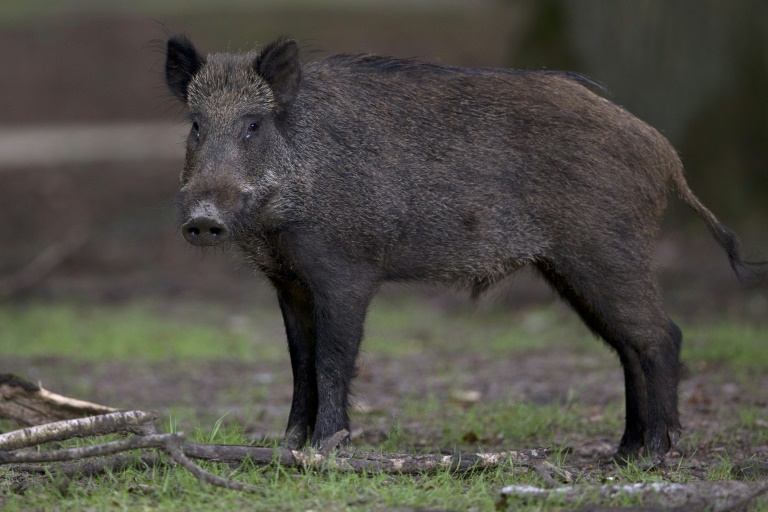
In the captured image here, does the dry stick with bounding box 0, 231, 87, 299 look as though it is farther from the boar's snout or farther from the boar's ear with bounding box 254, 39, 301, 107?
the boar's snout

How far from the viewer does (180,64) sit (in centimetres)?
588

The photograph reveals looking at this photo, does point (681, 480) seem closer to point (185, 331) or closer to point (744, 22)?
point (185, 331)

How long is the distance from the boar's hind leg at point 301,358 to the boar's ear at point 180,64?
1.13 metres

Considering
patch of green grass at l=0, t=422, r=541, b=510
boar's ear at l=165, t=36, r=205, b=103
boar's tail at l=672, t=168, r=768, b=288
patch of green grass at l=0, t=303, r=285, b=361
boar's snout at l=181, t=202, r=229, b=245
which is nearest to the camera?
patch of green grass at l=0, t=422, r=541, b=510

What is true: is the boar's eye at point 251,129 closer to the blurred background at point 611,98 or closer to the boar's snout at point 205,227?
the boar's snout at point 205,227

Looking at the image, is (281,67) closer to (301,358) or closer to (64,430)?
(301,358)

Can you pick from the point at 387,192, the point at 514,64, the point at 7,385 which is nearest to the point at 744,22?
the point at 514,64

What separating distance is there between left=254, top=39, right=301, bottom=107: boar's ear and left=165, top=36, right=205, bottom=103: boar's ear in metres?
0.37

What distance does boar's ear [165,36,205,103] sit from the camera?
5.81 metres

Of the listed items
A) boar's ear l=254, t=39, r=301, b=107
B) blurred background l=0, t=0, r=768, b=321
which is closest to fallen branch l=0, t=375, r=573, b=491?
blurred background l=0, t=0, r=768, b=321

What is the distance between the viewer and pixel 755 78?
11281 millimetres

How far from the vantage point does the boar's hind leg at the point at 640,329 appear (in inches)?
229

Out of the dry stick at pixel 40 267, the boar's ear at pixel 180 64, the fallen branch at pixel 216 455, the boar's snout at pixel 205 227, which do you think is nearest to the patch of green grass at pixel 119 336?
the dry stick at pixel 40 267

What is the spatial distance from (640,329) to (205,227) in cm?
228
